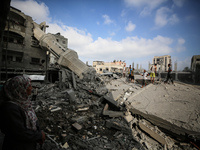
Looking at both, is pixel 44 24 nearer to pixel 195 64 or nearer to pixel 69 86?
pixel 69 86

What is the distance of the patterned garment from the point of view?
1286mm

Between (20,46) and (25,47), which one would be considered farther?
(25,47)

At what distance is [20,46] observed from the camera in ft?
45.3

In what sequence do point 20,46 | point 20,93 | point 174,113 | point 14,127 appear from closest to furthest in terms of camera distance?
point 14,127 < point 20,93 < point 174,113 < point 20,46

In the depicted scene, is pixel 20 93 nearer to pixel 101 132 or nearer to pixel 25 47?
pixel 101 132

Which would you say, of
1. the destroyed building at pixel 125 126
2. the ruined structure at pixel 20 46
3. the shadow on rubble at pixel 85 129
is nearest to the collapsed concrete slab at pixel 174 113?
the destroyed building at pixel 125 126

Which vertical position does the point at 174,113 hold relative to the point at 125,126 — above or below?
above

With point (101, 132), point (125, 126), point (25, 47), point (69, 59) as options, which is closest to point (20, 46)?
point (25, 47)

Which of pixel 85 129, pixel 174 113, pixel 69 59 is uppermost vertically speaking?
pixel 69 59

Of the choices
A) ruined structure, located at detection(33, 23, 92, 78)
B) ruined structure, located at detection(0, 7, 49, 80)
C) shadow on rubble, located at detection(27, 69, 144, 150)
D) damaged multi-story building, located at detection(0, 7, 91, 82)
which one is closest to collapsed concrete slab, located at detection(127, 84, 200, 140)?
shadow on rubble, located at detection(27, 69, 144, 150)

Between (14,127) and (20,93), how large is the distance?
0.45m

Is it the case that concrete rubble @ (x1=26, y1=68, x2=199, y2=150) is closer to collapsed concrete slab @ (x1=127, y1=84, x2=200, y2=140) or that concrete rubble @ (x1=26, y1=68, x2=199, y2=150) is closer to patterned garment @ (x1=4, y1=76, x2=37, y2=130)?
collapsed concrete slab @ (x1=127, y1=84, x2=200, y2=140)

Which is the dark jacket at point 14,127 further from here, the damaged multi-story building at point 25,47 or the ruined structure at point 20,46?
the ruined structure at point 20,46

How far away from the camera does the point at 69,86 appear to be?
8797 millimetres
